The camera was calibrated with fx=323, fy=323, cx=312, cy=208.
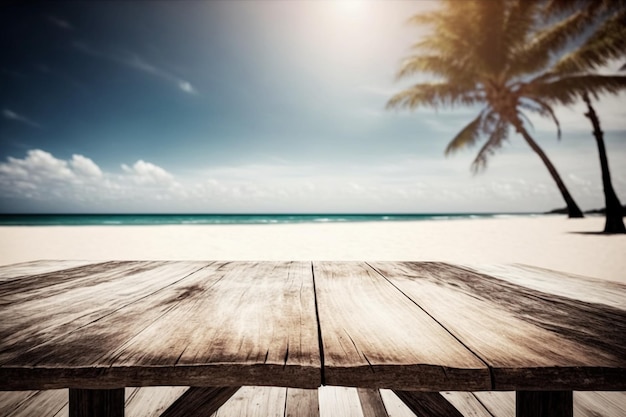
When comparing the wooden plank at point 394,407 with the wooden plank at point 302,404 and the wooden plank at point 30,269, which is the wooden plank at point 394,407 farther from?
the wooden plank at point 30,269

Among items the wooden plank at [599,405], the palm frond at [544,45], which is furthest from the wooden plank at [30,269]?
the palm frond at [544,45]

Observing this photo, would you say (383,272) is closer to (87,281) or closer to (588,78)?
(87,281)

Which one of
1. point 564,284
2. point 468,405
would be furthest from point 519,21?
point 468,405

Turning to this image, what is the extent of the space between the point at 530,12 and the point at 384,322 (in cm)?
1534

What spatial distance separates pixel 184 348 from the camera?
54cm

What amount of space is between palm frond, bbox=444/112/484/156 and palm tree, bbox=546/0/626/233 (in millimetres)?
3669

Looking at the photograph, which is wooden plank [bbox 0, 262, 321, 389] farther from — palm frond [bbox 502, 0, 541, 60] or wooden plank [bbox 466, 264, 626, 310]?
palm frond [bbox 502, 0, 541, 60]

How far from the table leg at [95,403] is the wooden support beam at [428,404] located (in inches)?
24.8

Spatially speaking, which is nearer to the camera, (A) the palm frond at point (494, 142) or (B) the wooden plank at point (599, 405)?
(B) the wooden plank at point (599, 405)

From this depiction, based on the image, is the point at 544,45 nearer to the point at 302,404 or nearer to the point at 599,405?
the point at 599,405

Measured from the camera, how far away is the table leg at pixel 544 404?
627 millimetres

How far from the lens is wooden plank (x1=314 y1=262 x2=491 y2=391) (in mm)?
486

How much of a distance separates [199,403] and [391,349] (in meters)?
0.50

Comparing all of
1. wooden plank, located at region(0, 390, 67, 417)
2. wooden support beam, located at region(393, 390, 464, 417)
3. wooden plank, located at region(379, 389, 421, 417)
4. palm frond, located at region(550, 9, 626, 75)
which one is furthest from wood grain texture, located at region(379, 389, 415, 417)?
palm frond, located at region(550, 9, 626, 75)
